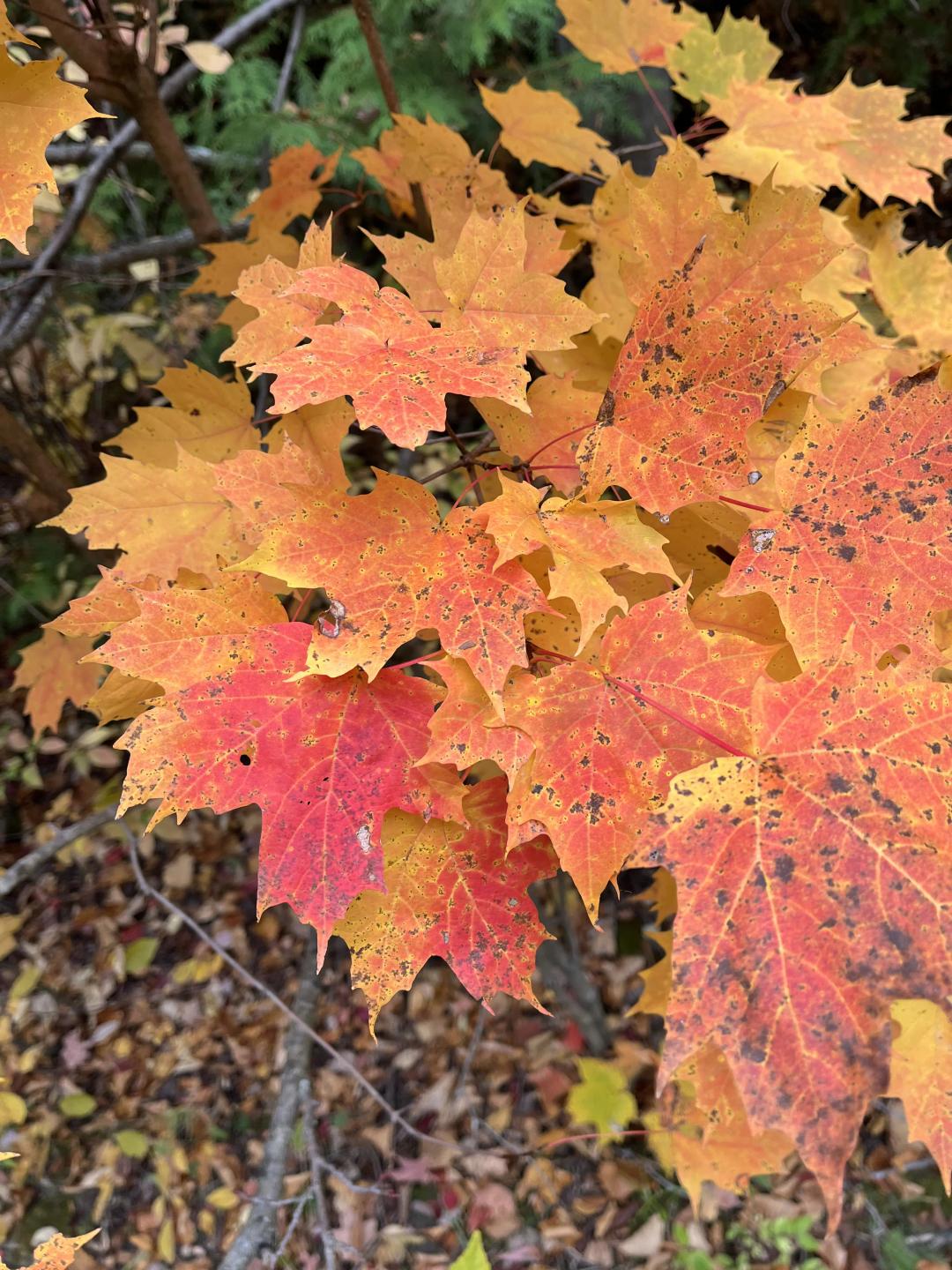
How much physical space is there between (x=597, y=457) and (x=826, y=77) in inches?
134

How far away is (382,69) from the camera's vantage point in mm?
Answer: 1920

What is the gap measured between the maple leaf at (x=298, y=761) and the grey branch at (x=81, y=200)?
5.72ft

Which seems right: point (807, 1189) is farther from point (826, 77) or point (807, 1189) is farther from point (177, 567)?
point (826, 77)

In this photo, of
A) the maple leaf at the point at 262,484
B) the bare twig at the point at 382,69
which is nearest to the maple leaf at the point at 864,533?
the maple leaf at the point at 262,484

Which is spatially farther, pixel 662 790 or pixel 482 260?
pixel 482 260

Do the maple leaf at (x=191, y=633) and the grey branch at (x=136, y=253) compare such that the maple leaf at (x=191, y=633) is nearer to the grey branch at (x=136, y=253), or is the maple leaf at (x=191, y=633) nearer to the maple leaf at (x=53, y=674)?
the maple leaf at (x=53, y=674)

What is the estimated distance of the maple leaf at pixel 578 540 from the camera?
0.98 metres

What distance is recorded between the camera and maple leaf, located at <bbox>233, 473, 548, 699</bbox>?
3.25 feet

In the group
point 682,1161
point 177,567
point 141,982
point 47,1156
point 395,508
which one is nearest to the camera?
point 395,508

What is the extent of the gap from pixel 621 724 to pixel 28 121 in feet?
3.25

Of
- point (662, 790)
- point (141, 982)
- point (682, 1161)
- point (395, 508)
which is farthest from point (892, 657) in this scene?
point (141, 982)

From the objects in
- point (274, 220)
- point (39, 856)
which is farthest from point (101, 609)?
point (274, 220)

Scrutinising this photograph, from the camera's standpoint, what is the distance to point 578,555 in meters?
1.01

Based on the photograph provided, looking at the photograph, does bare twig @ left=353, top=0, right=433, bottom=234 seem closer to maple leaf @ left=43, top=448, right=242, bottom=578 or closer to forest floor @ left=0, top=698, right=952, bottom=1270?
maple leaf @ left=43, top=448, right=242, bottom=578
